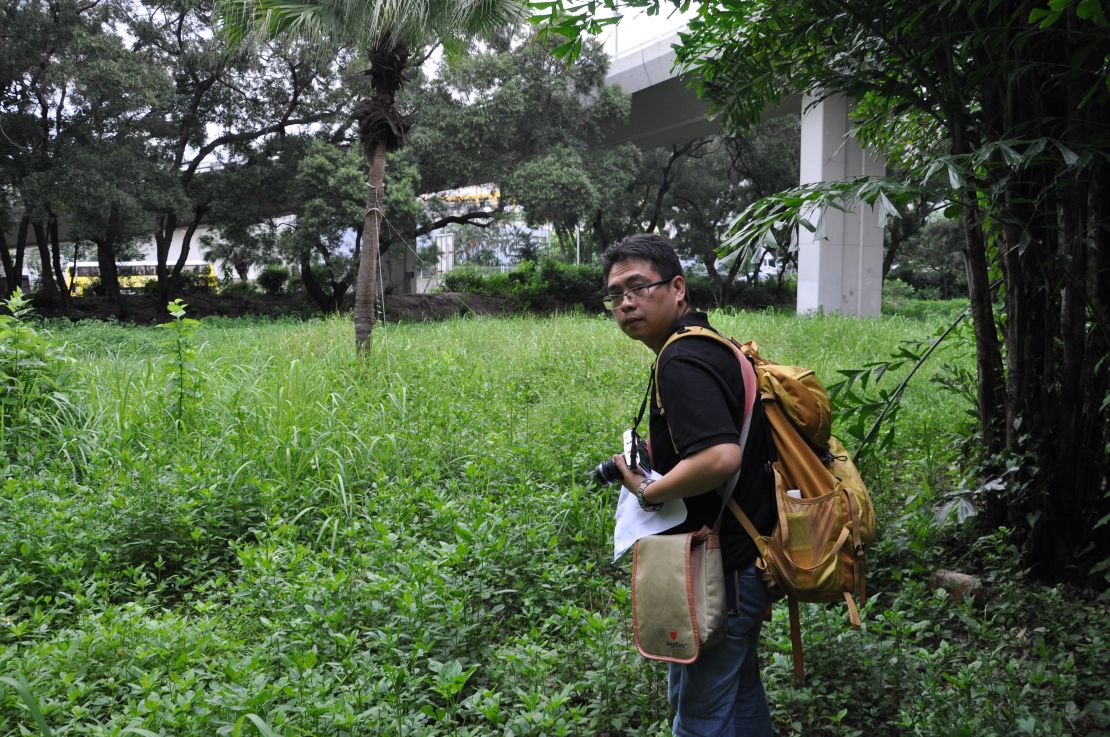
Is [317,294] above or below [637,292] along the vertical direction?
above

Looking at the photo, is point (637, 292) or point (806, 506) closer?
point (806, 506)

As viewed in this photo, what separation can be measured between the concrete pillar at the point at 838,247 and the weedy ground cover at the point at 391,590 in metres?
13.7

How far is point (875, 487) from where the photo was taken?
17.4 feet

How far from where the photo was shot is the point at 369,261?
925 cm

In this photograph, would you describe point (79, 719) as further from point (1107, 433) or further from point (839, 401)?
point (1107, 433)

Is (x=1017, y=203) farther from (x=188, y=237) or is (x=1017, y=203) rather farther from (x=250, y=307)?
(x=250, y=307)

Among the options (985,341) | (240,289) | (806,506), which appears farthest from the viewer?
(240,289)

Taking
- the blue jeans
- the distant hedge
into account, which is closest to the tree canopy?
the blue jeans

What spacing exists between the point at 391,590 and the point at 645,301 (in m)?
2.00

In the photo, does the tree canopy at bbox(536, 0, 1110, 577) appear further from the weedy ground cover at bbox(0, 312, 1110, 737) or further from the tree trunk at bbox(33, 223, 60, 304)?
the tree trunk at bbox(33, 223, 60, 304)

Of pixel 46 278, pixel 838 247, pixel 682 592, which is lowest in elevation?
pixel 682 592

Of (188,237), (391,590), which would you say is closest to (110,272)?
(188,237)

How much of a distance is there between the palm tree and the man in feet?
22.9

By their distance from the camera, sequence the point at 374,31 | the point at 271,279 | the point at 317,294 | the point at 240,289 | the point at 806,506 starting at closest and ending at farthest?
the point at 806,506 → the point at 374,31 → the point at 317,294 → the point at 240,289 → the point at 271,279
